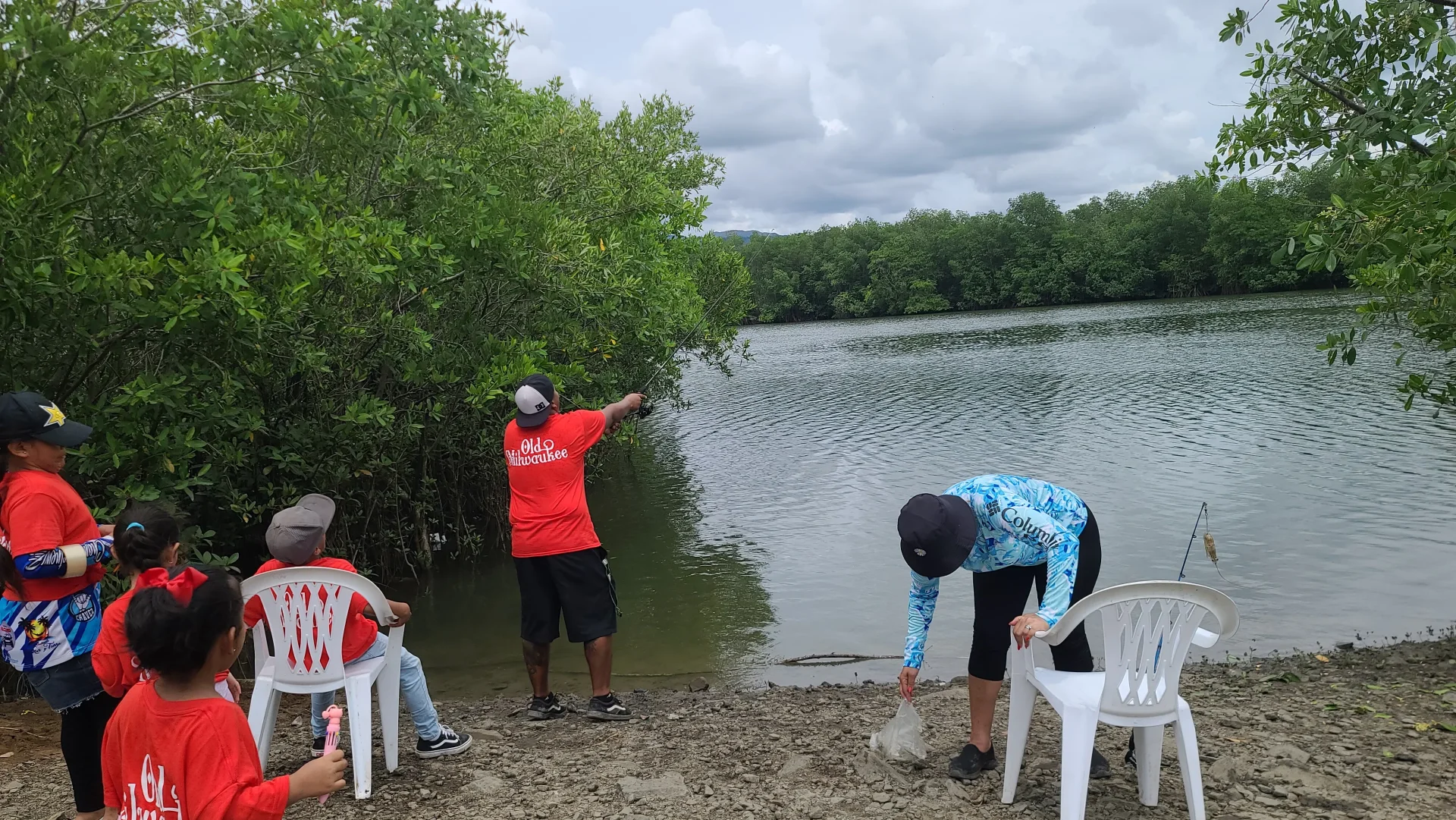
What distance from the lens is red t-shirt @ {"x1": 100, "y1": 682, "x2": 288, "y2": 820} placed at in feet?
7.90

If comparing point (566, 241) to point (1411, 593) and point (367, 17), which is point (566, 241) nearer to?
point (367, 17)

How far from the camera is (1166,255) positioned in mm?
85938

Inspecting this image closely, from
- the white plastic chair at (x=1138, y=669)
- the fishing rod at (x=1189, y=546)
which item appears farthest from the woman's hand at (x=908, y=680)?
the fishing rod at (x=1189, y=546)

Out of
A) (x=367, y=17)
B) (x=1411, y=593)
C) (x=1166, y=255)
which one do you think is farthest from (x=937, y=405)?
(x=1166, y=255)

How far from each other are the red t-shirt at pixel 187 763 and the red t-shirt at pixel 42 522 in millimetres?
1485

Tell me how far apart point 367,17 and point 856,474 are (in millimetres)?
12265

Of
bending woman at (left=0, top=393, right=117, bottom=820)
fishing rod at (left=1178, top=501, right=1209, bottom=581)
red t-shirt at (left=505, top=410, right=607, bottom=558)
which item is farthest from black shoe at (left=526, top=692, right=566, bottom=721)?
fishing rod at (left=1178, top=501, right=1209, bottom=581)

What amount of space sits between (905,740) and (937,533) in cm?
141

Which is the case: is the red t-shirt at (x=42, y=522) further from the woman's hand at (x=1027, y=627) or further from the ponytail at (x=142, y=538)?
the woman's hand at (x=1027, y=627)

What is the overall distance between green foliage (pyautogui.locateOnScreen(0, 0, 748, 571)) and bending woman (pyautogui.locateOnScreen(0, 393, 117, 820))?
5.92ft

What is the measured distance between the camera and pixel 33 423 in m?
3.73

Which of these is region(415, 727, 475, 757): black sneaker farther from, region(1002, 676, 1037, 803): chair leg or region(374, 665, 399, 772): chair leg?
region(1002, 676, 1037, 803): chair leg

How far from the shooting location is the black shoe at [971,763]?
464cm

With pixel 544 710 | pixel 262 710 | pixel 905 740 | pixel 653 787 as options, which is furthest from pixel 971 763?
pixel 262 710
